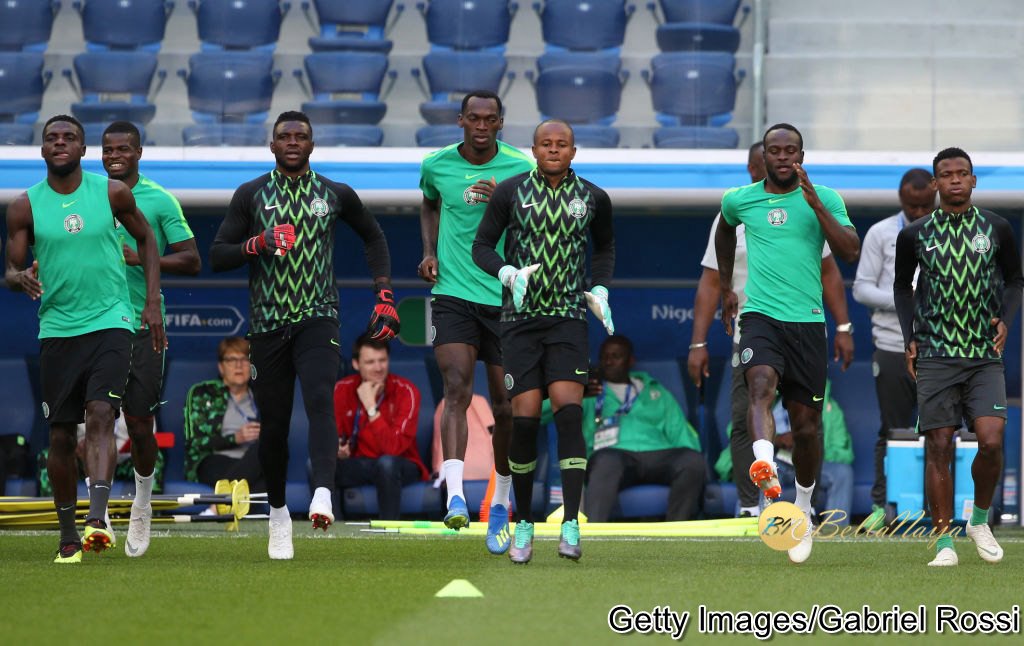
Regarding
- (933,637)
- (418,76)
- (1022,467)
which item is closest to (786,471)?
(1022,467)

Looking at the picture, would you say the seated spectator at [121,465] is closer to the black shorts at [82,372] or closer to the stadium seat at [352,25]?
the stadium seat at [352,25]

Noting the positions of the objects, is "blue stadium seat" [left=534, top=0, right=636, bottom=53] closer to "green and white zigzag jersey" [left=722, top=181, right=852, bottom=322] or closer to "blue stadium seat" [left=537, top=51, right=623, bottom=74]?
"blue stadium seat" [left=537, top=51, right=623, bottom=74]

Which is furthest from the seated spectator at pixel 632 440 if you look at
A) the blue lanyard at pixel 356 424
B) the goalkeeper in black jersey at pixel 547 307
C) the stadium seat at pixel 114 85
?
the goalkeeper in black jersey at pixel 547 307

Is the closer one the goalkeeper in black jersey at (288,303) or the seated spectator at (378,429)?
the goalkeeper in black jersey at (288,303)

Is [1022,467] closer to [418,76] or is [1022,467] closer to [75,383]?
[418,76]

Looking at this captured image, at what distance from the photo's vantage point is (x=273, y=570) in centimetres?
713

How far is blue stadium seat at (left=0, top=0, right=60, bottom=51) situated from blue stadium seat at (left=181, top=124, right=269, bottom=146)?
1619 millimetres

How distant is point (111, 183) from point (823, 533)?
531cm

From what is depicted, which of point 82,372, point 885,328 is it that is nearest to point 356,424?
point 885,328

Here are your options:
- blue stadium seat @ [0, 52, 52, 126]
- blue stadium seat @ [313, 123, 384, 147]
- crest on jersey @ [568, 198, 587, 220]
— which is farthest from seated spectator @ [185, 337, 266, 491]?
crest on jersey @ [568, 198, 587, 220]

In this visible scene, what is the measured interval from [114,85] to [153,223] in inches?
193

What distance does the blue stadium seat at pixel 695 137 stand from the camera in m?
12.9

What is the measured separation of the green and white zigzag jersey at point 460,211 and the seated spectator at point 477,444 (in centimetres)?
370

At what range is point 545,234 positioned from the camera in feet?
24.8
